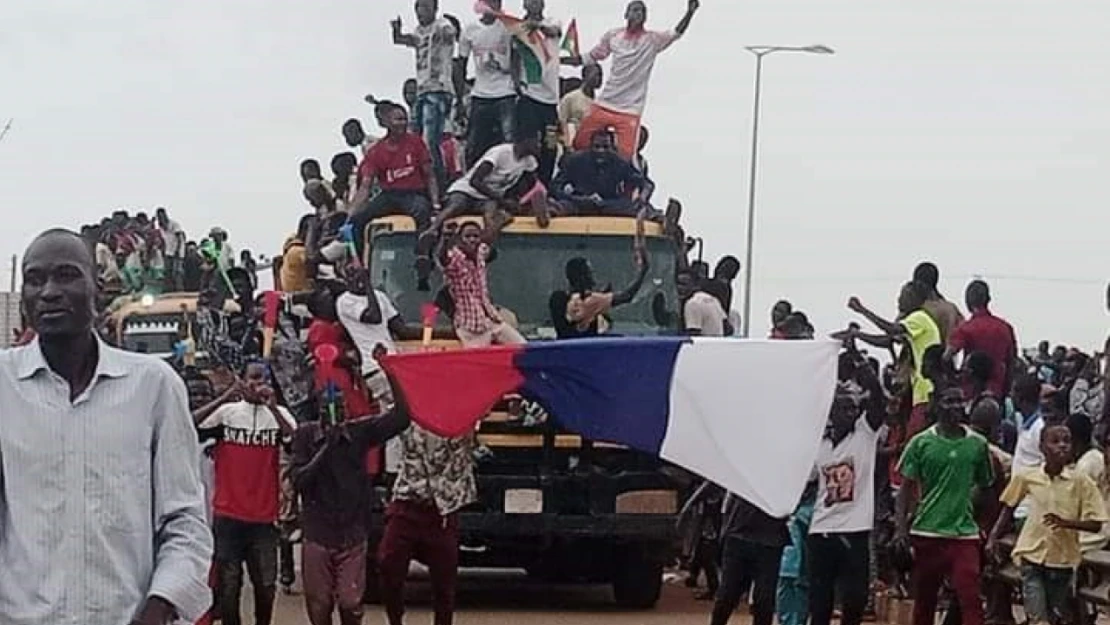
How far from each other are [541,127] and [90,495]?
12.7m

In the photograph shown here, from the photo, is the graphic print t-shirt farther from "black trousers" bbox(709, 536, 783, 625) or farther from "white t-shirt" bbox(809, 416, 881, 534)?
"white t-shirt" bbox(809, 416, 881, 534)

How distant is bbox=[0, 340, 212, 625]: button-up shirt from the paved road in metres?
10.4

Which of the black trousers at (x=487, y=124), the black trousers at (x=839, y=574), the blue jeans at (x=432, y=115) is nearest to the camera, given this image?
the black trousers at (x=839, y=574)

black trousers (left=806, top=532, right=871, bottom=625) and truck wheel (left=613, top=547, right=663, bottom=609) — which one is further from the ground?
black trousers (left=806, top=532, right=871, bottom=625)

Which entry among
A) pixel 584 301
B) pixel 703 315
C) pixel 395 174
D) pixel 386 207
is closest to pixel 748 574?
pixel 584 301

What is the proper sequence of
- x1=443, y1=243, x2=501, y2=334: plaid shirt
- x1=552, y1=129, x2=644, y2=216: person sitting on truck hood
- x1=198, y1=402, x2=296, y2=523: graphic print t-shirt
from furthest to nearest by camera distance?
x1=552, y1=129, x2=644, y2=216: person sitting on truck hood → x1=443, y1=243, x2=501, y2=334: plaid shirt → x1=198, y1=402, x2=296, y2=523: graphic print t-shirt

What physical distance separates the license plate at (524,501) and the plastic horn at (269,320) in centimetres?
224

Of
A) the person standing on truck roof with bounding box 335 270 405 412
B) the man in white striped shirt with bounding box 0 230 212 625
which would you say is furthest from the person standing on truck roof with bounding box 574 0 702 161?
the man in white striped shirt with bounding box 0 230 212 625

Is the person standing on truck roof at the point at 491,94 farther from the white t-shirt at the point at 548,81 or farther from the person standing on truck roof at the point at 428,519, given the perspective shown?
the person standing on truck roof at the point at 428,519

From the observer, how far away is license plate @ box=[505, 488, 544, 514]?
14820 millimetres

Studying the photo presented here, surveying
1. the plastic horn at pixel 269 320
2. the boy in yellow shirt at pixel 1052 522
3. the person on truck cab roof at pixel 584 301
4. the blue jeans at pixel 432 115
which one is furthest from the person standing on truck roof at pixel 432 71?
the boy in yellow shirt at pixel 1052 522

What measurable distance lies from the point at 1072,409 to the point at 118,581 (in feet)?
39.4

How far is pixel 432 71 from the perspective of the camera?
1800cm

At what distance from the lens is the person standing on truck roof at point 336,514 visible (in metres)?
11.4
